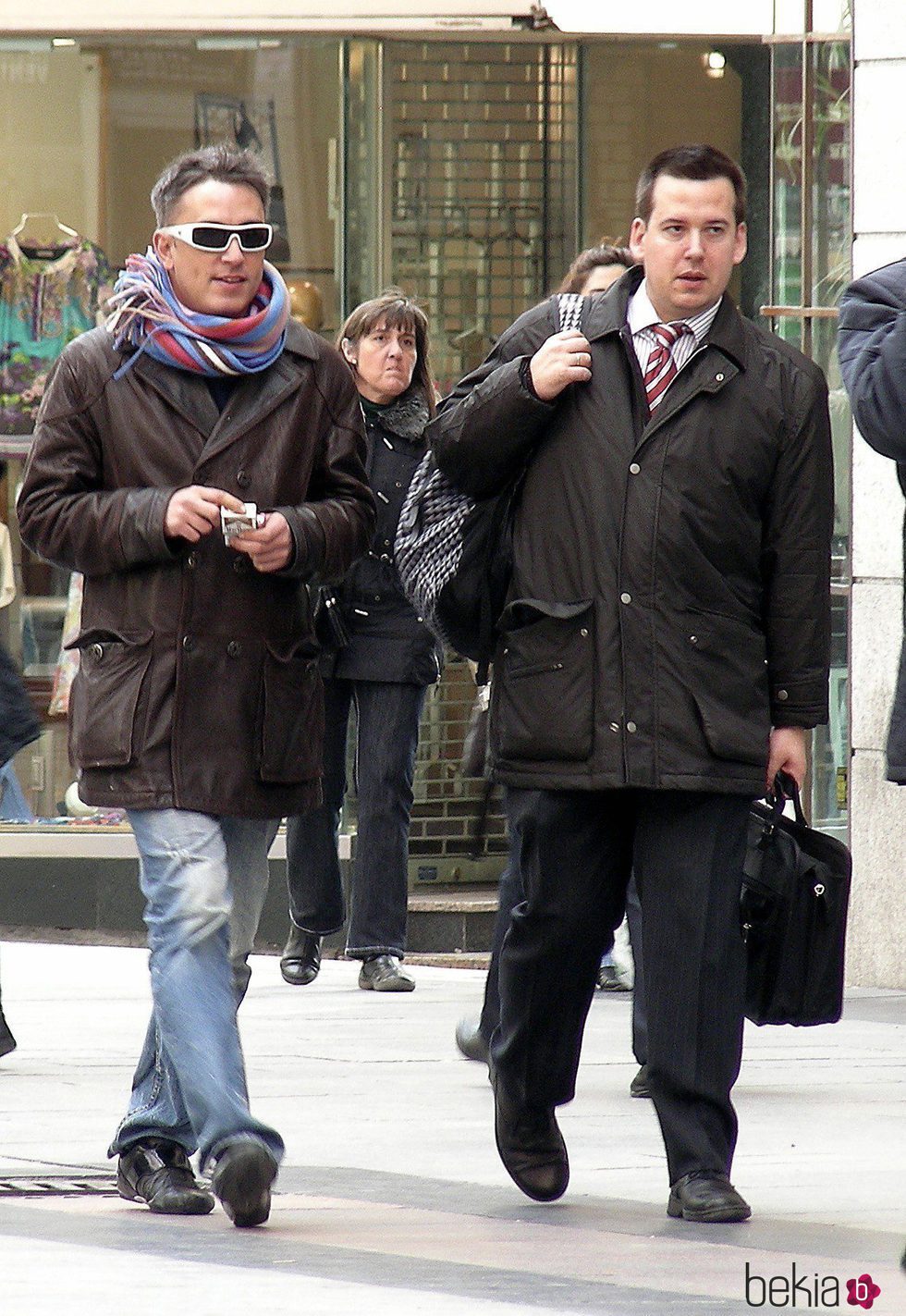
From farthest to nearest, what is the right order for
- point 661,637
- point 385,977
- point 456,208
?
point 456,208 < point 385,977 < point 661,637

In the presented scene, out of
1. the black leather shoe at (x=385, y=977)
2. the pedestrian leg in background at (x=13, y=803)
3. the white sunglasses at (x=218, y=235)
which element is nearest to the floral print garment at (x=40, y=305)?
the pedestrian leg in background at (x=13, y=803)

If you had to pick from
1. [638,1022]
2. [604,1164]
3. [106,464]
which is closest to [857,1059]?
[638,1022]

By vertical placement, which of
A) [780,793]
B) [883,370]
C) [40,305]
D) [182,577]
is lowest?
[780,793]

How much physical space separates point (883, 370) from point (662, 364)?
0.68 metres

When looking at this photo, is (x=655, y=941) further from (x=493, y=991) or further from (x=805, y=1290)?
(x=493, y=991)

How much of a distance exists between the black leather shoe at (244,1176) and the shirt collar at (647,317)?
1.75m

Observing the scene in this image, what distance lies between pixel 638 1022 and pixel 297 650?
179cm

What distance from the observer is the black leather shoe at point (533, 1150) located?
5.71 meters

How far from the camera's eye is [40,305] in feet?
36.1

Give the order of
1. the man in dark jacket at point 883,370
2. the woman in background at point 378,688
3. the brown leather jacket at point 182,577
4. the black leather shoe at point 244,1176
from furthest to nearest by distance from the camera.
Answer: the woman in background at point 378,688
the brown leather jacket at point 182,577
the black leather shoe at point 244,1176
the man in dark jacket at point 883,370

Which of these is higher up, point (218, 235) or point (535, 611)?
point (218, 235)

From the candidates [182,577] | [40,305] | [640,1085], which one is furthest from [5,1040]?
[40,305]

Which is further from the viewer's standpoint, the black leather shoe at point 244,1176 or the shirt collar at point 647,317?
the shirt collar at point 647,317

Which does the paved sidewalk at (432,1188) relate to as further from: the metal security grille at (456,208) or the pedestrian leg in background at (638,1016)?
the metal security grille at (456,208)
